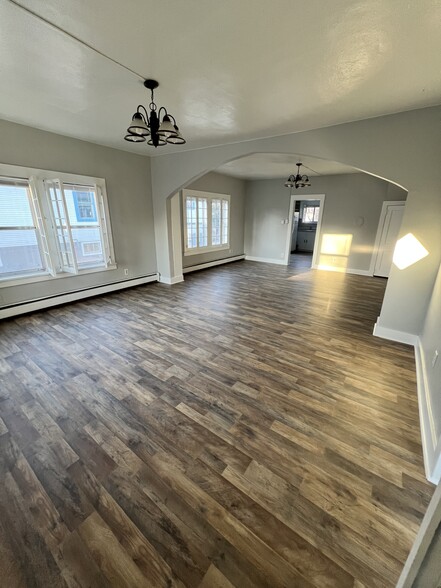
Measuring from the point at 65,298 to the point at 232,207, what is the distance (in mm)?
5547

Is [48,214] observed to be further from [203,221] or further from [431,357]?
[431,357]

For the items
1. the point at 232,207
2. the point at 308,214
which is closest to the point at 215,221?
the point at 232,207

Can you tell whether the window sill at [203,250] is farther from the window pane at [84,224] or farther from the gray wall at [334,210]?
the window pane at [84,224]

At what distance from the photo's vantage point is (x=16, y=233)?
3.63 meters

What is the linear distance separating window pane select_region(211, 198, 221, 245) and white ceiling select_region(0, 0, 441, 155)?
13.2ft

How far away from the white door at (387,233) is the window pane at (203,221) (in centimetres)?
473

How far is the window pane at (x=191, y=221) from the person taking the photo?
6.25 m

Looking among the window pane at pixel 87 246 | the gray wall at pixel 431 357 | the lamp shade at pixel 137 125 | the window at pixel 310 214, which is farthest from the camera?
the window at pixel 310 214

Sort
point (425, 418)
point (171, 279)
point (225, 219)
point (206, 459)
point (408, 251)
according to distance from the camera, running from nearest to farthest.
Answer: point (206, 459), point (425, 418), point (408, 251), point (171, 279), point (225, 219)

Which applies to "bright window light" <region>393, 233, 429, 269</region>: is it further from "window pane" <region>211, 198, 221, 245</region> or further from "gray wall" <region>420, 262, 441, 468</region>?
"window pane" <region>211, 198, 221, 245</region>

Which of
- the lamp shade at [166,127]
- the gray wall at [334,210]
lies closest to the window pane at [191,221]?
the gray wall at [334,210]

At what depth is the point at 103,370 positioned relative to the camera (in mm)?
2543

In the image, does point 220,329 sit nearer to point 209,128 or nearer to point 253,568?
point 253,568

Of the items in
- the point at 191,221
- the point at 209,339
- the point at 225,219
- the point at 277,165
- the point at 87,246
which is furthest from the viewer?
the point at 225,219
